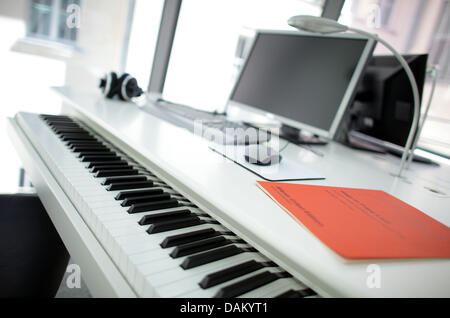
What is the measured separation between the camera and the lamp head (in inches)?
33.3

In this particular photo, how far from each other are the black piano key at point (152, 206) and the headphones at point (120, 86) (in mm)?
986

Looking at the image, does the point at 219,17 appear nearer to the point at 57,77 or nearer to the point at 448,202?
the point at 57,77

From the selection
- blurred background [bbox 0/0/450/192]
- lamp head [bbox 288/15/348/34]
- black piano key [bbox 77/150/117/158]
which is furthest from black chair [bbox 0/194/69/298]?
blurred background [bbox 0/0/450/192]

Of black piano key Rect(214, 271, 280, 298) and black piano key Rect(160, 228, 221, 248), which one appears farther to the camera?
black piano key Rect(160, 228, 221, 248)

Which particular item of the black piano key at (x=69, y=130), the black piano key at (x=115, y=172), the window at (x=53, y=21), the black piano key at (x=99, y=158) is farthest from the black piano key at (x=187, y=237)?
the window at (x=53, y=21)

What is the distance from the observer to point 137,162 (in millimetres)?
1064

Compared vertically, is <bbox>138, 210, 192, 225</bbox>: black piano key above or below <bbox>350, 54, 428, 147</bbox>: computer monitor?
below

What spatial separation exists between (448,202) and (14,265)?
4.53 ft

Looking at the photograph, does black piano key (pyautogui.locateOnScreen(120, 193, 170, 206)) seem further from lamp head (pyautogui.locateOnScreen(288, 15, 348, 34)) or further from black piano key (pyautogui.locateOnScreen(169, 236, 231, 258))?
lamp head (pyautogui.locateOnScreen(288, 15, 348, 34))

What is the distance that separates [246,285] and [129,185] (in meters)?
0.46

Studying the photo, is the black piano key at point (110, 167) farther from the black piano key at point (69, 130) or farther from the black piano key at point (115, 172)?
the black piano key at point (69, 130)

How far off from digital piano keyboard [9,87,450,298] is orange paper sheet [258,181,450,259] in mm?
19

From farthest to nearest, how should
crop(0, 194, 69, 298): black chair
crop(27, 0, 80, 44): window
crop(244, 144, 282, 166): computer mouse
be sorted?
crop(27, 0, 80, 44): window
crop(0, 194, 69, 298): black chair
crop(244, 144, 282, 166): computer mouse
